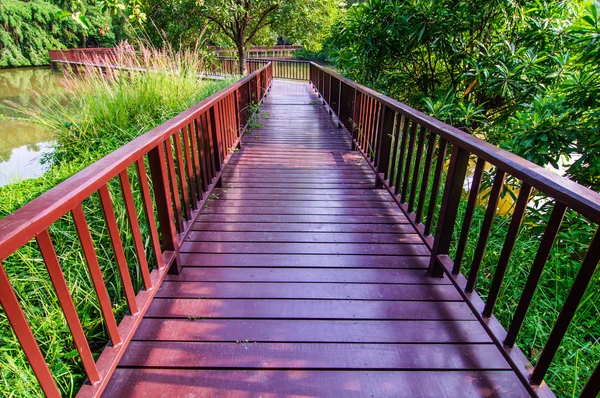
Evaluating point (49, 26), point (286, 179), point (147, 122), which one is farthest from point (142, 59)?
point (49, 26)

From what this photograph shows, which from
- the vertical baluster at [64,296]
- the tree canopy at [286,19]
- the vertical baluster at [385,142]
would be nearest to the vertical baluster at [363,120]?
the vertical baluster at [385,142]

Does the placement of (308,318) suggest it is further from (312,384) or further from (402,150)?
(402,150)

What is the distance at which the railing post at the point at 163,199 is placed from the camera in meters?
1.78

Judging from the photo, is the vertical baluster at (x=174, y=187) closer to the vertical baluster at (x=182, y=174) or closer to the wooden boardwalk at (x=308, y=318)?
the vertical baluster at (x=182, y=174)

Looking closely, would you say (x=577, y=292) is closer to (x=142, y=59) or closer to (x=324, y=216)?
(x=324, y=216)

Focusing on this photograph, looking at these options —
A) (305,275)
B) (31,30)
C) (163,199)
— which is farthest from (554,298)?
(31,30)

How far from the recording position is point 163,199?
1879 mm

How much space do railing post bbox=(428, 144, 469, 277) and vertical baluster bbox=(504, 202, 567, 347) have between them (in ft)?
2.06

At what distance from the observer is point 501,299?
207 centimetres

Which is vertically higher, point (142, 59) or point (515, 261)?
point (142, 59)

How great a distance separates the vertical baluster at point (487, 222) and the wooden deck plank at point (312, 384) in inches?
16.2

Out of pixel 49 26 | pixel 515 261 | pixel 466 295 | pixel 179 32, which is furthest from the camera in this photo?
pixel 49 26

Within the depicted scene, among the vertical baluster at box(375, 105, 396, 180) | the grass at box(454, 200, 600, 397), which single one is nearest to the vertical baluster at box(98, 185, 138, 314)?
the grass at box(454, 200, 600, 397)

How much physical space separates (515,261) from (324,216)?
1363mm
